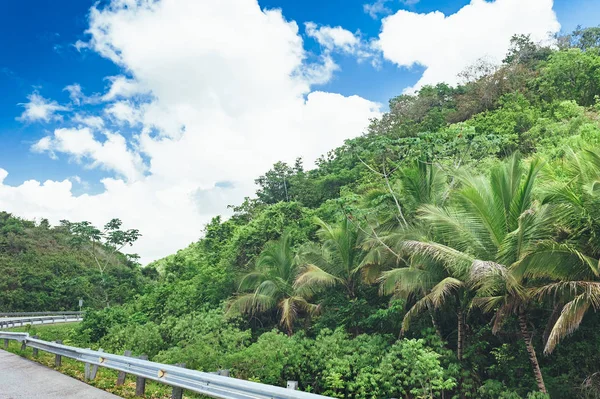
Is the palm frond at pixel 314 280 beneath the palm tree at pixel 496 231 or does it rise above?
beneath

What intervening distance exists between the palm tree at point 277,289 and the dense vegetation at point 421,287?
2.6 inches

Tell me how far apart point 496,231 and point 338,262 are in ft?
24.4

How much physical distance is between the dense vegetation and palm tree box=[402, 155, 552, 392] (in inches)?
1.3

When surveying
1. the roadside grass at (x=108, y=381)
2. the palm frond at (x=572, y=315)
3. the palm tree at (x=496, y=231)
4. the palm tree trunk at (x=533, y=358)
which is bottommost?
the roadside grass at (x=108, y=381)

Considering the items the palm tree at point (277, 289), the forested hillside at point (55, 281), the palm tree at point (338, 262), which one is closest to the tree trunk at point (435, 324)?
the palm tree at point (338, 262)

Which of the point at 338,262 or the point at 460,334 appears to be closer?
the point at 460,334

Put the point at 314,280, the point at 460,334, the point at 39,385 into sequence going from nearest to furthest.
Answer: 1. the point at 39,385
2. the point at 460,334
3. the point at 314,280

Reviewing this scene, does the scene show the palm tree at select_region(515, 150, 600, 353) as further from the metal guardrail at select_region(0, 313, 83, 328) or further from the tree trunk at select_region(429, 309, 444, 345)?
the metal guardrail at select_region(0, 313, 83, 328)

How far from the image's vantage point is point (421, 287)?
11.8m

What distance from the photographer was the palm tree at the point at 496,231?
9086mm

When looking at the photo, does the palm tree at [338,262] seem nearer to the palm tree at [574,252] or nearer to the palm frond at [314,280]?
the palm frond at [314,280]

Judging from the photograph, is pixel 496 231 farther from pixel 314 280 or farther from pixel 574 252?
pixel 314 280

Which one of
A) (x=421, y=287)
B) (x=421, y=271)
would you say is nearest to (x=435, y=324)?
(x=421, y=287)

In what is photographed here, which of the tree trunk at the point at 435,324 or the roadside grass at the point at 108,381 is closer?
the roadside grass at the point at 108,381
